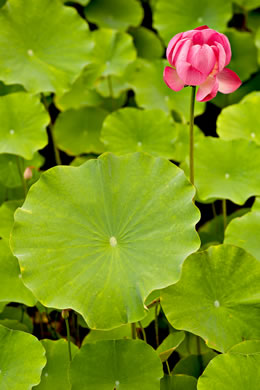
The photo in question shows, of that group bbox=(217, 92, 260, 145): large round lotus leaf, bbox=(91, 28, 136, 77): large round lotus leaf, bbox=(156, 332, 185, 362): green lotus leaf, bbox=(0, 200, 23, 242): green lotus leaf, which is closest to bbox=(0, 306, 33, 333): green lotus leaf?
bbox=(0, 200, 23, 242): green lotus leaf

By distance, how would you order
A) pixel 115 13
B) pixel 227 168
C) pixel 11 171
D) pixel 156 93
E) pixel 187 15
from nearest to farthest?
pixel 227 168, pixel 11 171, pixel 156 93, pixel 187 15, pixel 115 13

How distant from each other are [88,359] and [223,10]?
173cm

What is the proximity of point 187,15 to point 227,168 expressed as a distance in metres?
1.02

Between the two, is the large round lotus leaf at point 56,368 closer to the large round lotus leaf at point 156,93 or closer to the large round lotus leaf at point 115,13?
the large round lotus leaf at point 156,93

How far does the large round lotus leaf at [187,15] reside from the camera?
2275 millimetres

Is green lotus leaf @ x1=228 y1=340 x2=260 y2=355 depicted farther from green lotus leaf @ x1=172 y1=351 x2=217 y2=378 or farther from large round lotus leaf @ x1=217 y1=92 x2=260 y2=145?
large round lotus leaf @ x1=217 y1=92 x2=260 y2=145

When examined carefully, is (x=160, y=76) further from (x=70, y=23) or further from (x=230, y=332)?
(x=230, y=332)

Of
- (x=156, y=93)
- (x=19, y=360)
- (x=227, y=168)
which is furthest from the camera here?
(x=156, y=93)

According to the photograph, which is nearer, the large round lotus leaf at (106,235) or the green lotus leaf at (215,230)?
the large round lotus leaf at (106,235)

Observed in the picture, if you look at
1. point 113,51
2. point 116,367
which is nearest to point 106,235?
point 116,367

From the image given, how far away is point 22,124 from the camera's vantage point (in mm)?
1752

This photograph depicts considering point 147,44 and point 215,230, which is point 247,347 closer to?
point 215,230

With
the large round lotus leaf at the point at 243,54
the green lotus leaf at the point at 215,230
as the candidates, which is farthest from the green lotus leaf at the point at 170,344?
the large round lotus leaf at the point at 243,54

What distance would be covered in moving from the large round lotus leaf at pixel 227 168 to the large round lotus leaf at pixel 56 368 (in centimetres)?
59
